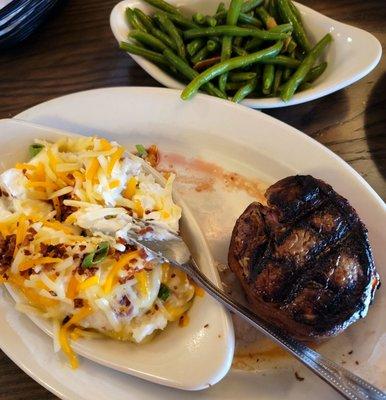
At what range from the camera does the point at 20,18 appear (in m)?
2.68

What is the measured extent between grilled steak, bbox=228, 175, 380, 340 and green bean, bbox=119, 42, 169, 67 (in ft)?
3.51

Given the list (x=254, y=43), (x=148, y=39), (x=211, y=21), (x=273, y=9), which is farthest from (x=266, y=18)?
(x=148, y=39)

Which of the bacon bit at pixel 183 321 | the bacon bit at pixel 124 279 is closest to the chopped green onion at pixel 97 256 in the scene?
the bacon bit at pixel 124 279

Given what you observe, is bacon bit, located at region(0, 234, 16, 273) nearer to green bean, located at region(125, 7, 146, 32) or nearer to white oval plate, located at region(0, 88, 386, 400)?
white oval plate, located at region(0, 88, 386, 400)

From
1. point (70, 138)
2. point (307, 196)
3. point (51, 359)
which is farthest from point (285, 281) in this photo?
point (70, 138)

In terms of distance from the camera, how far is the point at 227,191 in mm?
2336

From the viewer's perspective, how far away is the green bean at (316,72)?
2.57 meters

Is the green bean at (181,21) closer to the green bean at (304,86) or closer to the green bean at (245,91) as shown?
the green bean at (245,91)

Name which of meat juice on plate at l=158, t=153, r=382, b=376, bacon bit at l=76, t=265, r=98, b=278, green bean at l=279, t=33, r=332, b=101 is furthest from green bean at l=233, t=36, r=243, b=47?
bacon bit at l=76, t=265, r=98, b=278

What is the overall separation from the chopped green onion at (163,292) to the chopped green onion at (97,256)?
0.88 feet

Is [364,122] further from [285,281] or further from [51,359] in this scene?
[51,359]

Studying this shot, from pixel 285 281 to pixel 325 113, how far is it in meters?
1.20

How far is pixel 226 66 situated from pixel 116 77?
75 centimetres

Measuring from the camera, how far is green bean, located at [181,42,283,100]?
7.67 ft
